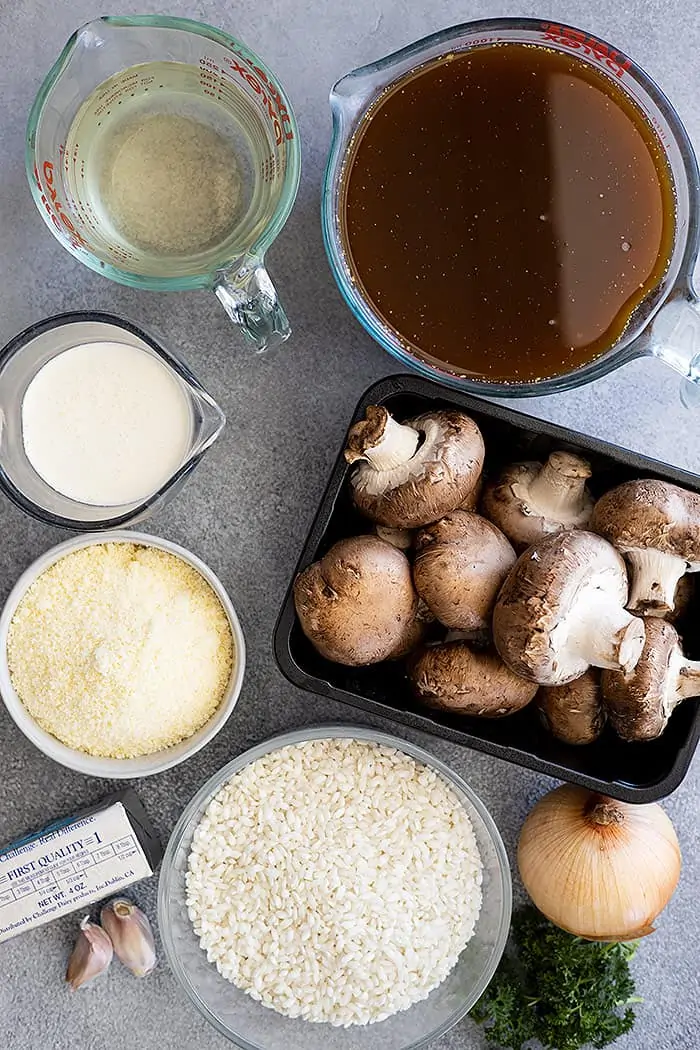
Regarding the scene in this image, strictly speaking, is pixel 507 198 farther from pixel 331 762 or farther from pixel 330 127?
pixel 331 762

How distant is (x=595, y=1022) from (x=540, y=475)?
76 cm

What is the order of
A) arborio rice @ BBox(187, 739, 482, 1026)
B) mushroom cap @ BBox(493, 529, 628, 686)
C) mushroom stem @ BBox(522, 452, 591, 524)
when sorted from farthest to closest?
arborio rice @ BBox(187, 739, 482, 1026) → mushroom stem @ BBox(522, 452, 591, 524) → mushroom cap @ BBox(493, 529, 628, 686)

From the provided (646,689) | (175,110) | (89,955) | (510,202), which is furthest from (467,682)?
(175,110)

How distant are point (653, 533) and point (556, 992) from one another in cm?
68

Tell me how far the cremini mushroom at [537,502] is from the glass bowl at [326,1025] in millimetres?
347

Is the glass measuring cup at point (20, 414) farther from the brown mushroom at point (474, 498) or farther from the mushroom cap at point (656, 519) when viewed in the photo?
the mushroom cap at point (656, 519)

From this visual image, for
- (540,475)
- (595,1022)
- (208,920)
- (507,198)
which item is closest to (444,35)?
(507,198)

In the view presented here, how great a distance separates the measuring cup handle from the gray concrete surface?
18 centimetres

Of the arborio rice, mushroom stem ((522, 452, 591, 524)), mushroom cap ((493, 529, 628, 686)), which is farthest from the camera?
the arborio rice

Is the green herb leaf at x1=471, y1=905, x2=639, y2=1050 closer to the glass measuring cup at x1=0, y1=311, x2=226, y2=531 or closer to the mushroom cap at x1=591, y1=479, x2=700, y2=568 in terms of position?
the mushroom cap at x1=591, y1=479, x2=700, y2=568

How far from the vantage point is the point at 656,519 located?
120cm

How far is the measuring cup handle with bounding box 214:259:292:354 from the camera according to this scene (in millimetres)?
1214

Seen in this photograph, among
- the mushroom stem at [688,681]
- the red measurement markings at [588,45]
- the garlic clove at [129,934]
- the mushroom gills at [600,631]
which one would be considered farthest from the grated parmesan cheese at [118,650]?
the red measurement markings at [588,45]

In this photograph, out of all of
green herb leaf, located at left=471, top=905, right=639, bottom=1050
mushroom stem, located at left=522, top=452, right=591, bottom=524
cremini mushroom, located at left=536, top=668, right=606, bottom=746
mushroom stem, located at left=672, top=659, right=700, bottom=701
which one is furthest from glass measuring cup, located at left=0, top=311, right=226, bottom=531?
green herb leaf, located at left=471, top=905, right=639, bottom=1050
